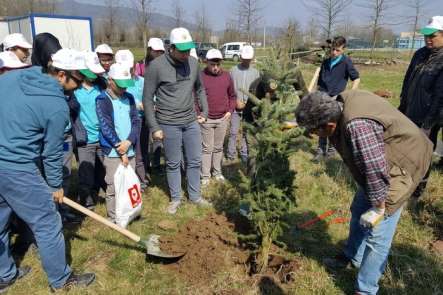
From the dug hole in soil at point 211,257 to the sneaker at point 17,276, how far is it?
4.58ft

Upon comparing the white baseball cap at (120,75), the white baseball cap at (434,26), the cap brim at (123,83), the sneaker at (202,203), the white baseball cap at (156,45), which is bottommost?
the sneaker at (202,203)

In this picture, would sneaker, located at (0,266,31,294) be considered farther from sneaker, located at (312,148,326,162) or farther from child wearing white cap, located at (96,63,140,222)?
sneaker, located at (312,148,326,162)

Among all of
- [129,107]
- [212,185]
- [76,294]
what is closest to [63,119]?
[129,107]

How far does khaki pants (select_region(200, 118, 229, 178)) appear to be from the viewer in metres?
5.55

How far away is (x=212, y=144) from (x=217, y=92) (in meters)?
0.84

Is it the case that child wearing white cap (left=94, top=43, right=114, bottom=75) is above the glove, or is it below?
above

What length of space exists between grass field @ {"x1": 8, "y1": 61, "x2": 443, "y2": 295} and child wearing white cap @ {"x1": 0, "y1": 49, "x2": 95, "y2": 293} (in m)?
0.71

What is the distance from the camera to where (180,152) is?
4656 mm

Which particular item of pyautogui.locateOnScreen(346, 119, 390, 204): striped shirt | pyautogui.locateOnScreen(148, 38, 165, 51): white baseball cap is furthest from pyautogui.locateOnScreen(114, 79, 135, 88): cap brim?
pyautogui.locateOnScreen(346, 119, 390, 204): striped shirt

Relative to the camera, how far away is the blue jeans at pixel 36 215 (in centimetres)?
288

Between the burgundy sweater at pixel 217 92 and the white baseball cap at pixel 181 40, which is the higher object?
the white baseball cap at pixel 181 40

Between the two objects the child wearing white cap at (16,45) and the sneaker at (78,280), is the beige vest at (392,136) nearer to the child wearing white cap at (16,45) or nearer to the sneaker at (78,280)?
the sneaker at (78,280)

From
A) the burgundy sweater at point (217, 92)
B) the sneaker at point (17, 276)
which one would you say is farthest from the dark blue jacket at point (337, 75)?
the sneaker at point (17, 276)

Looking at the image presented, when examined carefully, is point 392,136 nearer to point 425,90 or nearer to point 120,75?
point 425,90
